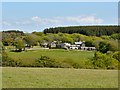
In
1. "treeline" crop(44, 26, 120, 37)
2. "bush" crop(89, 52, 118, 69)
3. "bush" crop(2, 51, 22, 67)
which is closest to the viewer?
"bush" crop(2, 51, 22, 67)

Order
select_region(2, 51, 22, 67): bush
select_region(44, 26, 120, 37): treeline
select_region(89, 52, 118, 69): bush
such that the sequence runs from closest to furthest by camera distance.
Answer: select_region(2, 51, 22, 67): bush → select_region(89, 52, 118, 69): bush → select_region(44, 26, 120, 37): treeline

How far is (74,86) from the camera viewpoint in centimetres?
982

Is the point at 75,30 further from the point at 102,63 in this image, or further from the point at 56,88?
the point at 56,88

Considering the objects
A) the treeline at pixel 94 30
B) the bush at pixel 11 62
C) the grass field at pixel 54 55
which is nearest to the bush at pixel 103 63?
the grass field at pixel 54 55

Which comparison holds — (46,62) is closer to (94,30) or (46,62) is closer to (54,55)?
(54,55)

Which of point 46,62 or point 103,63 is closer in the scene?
point 46,62

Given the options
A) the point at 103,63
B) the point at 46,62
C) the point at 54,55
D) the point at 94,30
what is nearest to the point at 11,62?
the point at 46,62

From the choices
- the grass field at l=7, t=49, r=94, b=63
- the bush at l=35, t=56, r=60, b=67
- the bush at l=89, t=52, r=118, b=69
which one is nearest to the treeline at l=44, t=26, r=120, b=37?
the grass field at l=7, t=49, r=94, b=63

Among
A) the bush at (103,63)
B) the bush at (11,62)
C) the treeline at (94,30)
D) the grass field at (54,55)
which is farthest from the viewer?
the treeline at (94,30)

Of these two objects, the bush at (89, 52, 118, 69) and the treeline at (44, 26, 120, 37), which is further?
the treeline at (44, 26, 120, 37)

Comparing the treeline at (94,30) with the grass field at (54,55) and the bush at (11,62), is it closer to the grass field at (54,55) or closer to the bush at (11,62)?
the grass field at (54,55)

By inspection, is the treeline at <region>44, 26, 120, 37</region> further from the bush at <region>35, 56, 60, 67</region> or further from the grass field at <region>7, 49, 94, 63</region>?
the bush at <region>35, 56, 60, 67</region>

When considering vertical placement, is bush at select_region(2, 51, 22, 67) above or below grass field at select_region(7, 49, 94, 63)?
above

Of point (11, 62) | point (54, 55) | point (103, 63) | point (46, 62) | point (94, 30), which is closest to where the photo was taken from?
point (11, 62)
